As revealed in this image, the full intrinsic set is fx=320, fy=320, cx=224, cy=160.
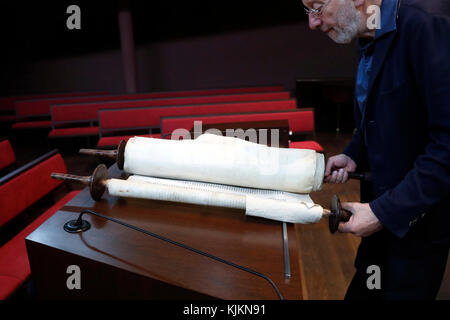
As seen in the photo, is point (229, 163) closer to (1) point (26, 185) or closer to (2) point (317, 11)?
(2) point (317, 11)

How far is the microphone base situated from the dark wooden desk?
0.01 m

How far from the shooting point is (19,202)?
1.77 m

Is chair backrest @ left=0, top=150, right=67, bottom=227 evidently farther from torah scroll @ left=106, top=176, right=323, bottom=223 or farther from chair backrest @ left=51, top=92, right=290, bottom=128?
chair backrest @ left=51, top=92, right=290, bottom=128

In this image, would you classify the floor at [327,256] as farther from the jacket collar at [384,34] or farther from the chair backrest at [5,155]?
the jacket collar at [384,34]

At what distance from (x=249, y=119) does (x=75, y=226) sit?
102 inches

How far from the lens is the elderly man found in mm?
739

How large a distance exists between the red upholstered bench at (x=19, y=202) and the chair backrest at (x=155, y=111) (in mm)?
1764

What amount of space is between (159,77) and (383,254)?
294 inches

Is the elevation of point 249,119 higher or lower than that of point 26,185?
higher

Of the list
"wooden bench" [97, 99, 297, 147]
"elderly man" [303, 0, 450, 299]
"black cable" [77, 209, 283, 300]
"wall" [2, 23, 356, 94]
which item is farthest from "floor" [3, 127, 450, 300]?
"wall" [2, 23, 356, 94]

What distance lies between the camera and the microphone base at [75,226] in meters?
0.81

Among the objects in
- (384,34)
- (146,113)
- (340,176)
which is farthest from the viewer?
(146,113)

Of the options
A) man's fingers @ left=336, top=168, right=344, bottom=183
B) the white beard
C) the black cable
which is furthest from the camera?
man's fingers @ left=336, top=168, right=344, bottom=183

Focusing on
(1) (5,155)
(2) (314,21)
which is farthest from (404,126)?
(1) (5,155)
